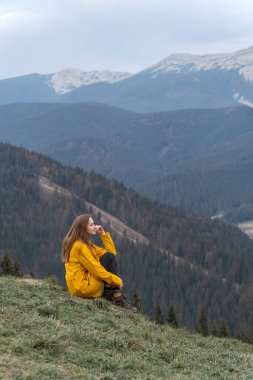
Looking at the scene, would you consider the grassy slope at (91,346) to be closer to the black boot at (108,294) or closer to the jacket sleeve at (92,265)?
the black boot at (108,294)

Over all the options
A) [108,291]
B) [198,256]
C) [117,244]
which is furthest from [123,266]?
[108,291]

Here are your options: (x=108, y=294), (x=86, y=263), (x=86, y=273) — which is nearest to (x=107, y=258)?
(x=86, y=273)

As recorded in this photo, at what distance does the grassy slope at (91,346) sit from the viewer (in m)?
11.9

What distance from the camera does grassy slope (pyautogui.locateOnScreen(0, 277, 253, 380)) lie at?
11875 millimetres

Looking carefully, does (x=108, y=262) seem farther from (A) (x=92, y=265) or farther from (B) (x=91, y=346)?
(B) (x=91, y=346)

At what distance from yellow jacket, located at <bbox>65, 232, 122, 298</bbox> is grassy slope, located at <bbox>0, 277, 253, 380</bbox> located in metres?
0.56

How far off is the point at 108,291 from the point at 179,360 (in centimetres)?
635

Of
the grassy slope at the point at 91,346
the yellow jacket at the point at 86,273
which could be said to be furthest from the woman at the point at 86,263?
the grassy slope at the point at 91,346

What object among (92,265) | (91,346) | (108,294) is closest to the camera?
(91,346)

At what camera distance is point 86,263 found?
1912cm

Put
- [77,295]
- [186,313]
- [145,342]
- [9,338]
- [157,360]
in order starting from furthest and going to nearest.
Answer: [186,313] → [77,295] → [145,342] → [157,360] → [9,338]

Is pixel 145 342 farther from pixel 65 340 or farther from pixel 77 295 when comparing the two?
pixel 77 295

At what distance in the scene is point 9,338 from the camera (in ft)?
42.8

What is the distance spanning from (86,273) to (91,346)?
218 inches
